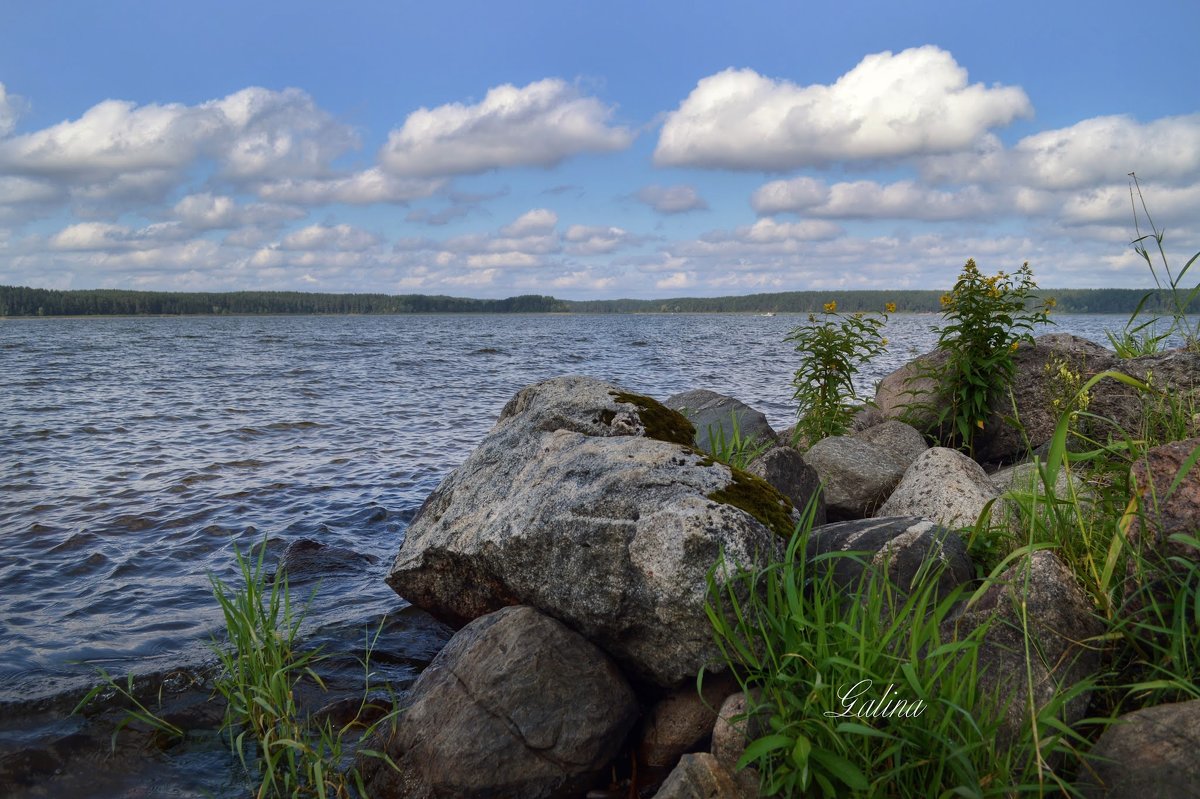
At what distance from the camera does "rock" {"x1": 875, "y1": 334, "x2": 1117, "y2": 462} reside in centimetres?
889

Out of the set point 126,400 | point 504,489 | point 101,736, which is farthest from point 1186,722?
point 126,400

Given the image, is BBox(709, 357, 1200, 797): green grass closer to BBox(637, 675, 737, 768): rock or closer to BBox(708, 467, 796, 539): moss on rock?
BBox(637, 675, 737, 768): rock

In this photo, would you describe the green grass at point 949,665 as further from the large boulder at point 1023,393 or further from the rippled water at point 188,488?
the large boulder at point 1023,393

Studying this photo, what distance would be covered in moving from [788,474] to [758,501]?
1730 millimetres

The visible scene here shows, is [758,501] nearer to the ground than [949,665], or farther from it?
farther from it

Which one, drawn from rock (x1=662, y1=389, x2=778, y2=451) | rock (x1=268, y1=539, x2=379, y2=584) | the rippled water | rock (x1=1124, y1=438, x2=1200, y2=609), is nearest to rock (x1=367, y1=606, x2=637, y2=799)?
the rippled water

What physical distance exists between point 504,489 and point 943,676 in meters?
3.31

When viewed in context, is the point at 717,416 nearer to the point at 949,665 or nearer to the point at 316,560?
the point at 316,560

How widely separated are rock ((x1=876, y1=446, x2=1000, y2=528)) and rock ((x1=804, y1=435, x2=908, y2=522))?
419 millimetres

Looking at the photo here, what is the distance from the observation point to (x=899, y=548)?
4.46 m

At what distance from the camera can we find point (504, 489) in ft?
19.1

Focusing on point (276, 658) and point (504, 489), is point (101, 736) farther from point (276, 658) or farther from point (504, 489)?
point (504, 489)

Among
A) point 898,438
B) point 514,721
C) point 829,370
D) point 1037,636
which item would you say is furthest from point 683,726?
point 829,370

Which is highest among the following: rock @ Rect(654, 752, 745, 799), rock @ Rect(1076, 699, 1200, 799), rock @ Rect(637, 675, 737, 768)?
rock @ Rect(1076, 699, 1200, 799)
